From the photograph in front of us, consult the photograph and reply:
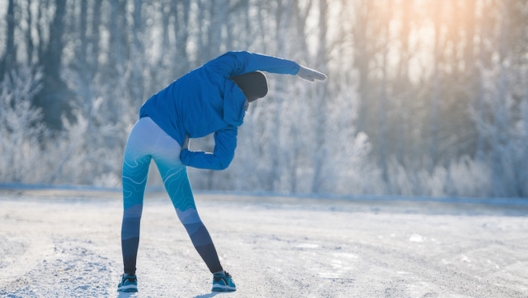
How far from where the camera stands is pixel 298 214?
1038cm

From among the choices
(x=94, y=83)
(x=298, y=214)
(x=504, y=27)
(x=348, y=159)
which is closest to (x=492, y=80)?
(x=504, y=27)

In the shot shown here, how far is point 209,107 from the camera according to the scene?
13.8 ft

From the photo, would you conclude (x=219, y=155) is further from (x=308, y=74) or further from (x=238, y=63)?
(x=308, y=74)

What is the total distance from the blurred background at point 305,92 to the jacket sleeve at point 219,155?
1158 cm

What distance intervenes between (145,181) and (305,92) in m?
12.9

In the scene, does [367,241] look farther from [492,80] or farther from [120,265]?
[492,80]

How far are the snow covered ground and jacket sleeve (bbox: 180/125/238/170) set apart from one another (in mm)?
947

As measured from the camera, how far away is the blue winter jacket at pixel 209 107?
415 cm

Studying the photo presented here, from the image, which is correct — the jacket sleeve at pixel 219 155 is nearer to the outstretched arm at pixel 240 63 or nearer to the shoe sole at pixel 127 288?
the outstretched arm at pixel 240 63

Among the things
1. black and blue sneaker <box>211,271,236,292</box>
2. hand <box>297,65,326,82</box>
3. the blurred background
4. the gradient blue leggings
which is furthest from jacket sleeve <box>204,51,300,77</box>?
the blurred background

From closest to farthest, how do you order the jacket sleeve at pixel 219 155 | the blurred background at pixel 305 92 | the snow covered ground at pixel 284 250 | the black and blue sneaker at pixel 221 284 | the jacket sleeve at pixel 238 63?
the jacket sleeve at pixel 219 155 → the jacket sleeve at pixel 238 63 → the black and blue sneaker at pixel 221 284 → the snow covered ground at pixel 284 250 → the blurred background at pixel 305 92

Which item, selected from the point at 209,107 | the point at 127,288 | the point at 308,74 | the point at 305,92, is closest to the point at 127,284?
the point at 127,288

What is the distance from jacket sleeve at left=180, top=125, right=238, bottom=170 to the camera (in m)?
4.12

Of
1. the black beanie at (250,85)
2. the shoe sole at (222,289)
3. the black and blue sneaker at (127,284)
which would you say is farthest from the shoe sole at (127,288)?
the black beanie at (250,85)
